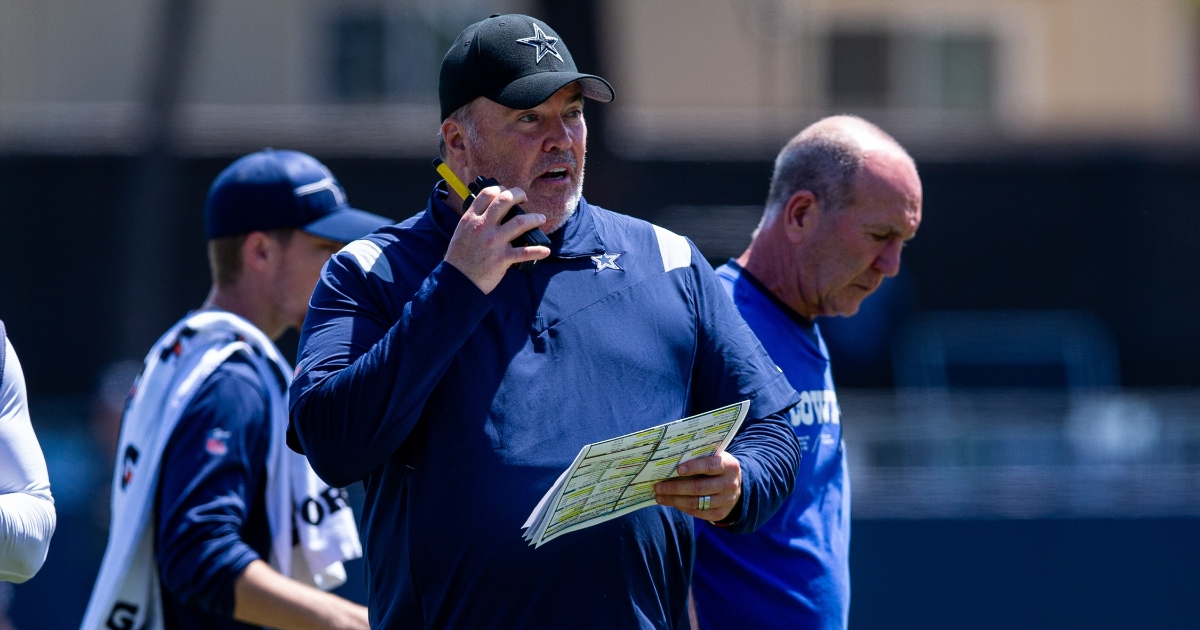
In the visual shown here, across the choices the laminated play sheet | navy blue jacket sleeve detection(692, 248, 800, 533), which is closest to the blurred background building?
navy blue jacket sleeve detection(692, 248, 800, 533)

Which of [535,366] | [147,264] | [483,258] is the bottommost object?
[147,264]

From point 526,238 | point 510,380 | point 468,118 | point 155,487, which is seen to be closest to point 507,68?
point 468,118

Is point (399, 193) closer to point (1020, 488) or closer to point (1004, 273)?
point (1004, 273)

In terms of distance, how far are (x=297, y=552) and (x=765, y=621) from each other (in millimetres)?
1175

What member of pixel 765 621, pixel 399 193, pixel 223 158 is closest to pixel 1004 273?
pixel 399 193

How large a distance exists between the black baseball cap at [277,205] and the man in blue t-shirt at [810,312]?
1030 millimetres

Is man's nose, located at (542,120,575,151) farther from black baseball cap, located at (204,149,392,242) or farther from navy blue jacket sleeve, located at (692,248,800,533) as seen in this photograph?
black baseball cap, located at (204,149,392,242)

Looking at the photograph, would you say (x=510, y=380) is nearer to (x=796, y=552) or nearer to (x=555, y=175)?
(x=555, y=175)

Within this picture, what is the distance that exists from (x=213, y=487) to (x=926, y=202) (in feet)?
36.8

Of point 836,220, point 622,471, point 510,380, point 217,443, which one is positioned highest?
point 836,220

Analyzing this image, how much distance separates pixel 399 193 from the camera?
1288 cm

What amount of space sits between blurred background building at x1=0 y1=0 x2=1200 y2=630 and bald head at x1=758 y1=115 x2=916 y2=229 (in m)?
4.44

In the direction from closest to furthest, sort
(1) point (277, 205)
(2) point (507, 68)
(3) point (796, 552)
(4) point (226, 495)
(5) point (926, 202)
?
1. (2) point (507, 68)
2. (3) point (796, 552)
3. (4) point (226, 495)
4. (1) point (277, 205)
5. (5) point (926, 202)

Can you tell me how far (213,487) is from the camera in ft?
10.7
